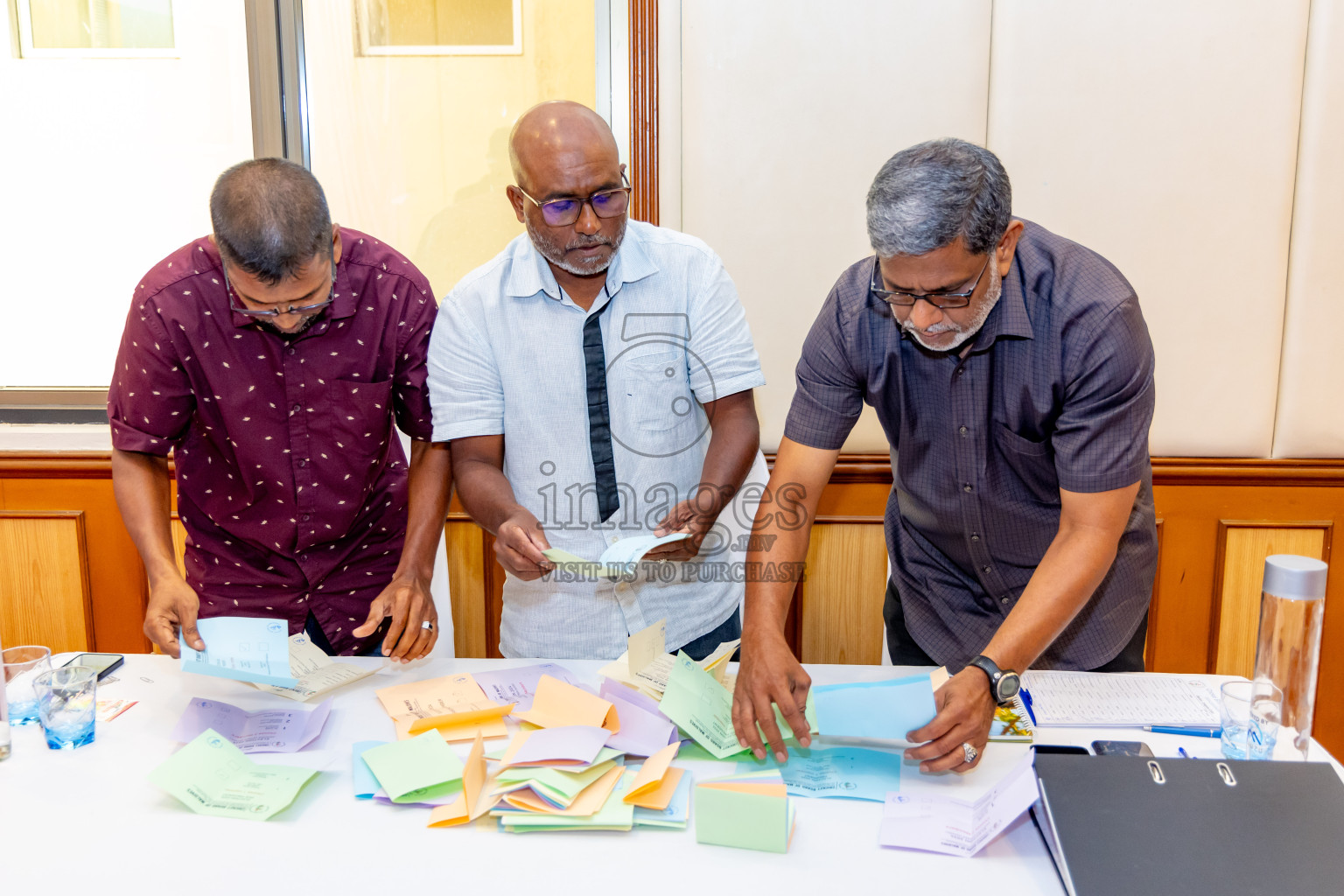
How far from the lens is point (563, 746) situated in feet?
4.21

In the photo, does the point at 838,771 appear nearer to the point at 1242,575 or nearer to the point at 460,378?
the point at 460,378

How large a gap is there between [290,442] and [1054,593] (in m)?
1.38

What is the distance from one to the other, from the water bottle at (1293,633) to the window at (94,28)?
295 cm

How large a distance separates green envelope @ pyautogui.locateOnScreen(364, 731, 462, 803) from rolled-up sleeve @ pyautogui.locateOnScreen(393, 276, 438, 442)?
2.36 ft

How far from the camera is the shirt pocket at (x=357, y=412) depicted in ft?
5.96

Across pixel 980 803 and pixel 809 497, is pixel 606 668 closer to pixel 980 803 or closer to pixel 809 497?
pixel 809 497

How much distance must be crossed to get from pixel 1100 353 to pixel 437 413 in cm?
119

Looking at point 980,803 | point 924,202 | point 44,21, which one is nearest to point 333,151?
point 44,21

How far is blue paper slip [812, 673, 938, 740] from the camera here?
124 centimetres

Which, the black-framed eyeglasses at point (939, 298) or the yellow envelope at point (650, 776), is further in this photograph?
the black-framed eyeglasses at point (939, 298)

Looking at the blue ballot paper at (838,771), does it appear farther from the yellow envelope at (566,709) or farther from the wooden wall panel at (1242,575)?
the wooden wall panel at (1242,575)

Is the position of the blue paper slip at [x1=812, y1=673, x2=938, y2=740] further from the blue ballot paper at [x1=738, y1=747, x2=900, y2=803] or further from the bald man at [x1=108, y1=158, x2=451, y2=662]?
the bald man at [x1=108, y1=158, x2=451, y2=662]

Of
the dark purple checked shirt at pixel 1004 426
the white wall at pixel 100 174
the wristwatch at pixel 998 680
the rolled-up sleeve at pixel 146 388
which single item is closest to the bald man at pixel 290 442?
the rolled-up sleeve at pixel 146 388

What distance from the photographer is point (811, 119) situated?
2.45 meters
